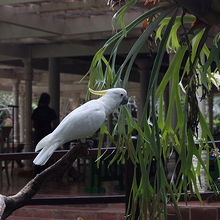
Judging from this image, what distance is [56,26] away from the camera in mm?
8742

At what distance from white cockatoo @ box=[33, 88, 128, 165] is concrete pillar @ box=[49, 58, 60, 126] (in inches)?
349

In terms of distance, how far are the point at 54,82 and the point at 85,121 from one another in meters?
9.24

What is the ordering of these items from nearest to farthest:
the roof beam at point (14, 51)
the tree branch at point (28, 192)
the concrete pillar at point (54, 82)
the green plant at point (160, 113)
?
1. the tree branch at point (28, 192)
2. the green plant at point (160, 113)
3. the roof beam at point (14, 51)
4. the concrete pillar at point (54, 82)

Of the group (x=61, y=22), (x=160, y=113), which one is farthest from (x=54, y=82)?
(x=160, y=113)

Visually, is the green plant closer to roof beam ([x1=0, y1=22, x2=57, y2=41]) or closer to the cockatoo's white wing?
the cockatoo's white wing

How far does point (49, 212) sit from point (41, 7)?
2688 mm

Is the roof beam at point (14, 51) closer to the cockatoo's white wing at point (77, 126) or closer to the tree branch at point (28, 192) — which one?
the cockatoo's white wing at point (77, 126)

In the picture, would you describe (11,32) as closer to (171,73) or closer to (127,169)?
(127,169)

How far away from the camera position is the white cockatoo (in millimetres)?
2730

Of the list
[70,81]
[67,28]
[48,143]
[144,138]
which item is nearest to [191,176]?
[144,138]

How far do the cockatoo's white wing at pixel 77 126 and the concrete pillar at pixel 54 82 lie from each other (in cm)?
885

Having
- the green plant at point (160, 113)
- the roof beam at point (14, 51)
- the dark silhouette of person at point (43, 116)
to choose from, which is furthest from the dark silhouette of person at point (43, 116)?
the green plant at point (160, 113)

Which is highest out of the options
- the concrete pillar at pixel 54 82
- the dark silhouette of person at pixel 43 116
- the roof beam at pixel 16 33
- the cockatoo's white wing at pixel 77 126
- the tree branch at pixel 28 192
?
the roof beam at pixel 16 33

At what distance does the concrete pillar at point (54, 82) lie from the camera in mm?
11703
